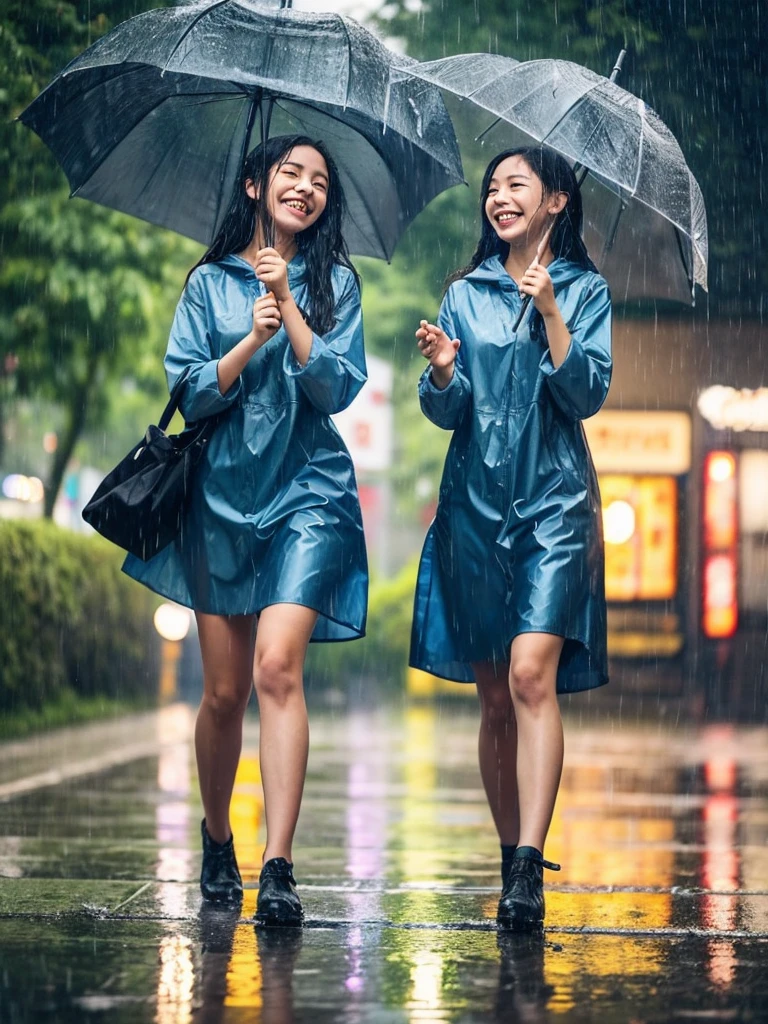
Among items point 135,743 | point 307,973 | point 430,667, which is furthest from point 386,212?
point 135,743

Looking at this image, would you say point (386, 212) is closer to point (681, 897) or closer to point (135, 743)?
point (681, 897)

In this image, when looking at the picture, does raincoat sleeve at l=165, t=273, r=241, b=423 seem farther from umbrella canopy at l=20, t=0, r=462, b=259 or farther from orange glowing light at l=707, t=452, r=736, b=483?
orange glowing light at l=707, t=452, r=736, b=483

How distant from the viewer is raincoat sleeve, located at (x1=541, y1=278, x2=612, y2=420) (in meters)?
4.64

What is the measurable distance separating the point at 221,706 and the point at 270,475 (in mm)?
690

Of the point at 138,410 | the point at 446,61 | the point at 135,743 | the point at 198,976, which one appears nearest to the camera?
the point at 198,976

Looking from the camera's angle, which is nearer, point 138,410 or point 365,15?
point 365,15

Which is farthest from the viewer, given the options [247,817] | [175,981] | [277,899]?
[247,817]

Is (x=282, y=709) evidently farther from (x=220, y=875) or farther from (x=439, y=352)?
(x=439, y=352)

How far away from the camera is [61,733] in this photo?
1255 cm

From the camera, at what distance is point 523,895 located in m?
4.42

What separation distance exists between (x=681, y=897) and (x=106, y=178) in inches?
113

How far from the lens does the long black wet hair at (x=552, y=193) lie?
495cm

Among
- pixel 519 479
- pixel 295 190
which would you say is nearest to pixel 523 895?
pixel 519 479

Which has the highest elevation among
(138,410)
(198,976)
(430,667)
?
(138,410)
